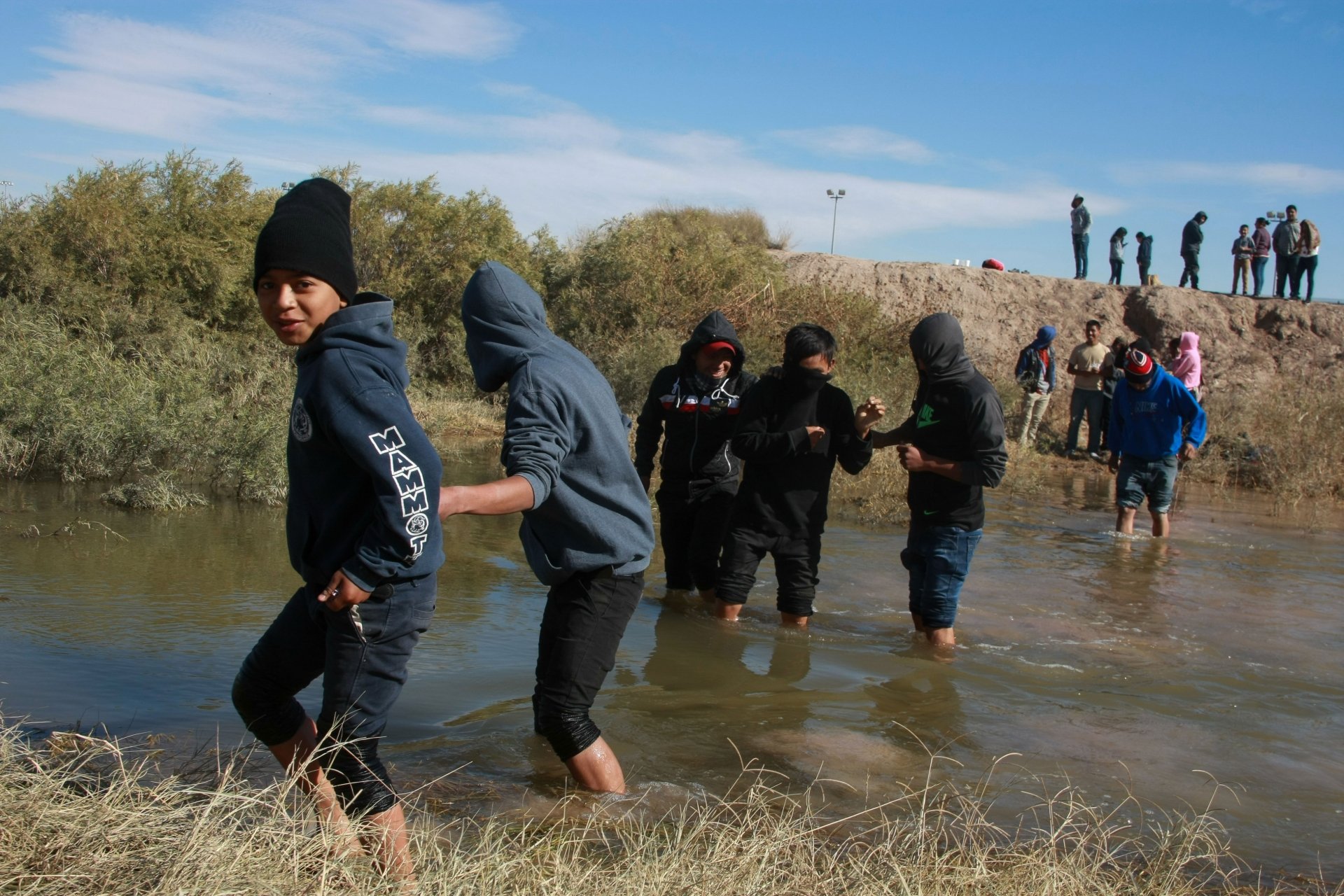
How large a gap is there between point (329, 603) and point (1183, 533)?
10223mm

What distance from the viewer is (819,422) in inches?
241

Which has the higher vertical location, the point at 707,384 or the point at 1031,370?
the point at 1031,370

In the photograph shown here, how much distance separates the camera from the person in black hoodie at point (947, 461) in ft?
18.5

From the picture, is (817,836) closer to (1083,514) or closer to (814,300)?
(1083,514)

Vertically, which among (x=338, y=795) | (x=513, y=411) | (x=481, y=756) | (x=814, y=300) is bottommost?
(x=481, y=756)

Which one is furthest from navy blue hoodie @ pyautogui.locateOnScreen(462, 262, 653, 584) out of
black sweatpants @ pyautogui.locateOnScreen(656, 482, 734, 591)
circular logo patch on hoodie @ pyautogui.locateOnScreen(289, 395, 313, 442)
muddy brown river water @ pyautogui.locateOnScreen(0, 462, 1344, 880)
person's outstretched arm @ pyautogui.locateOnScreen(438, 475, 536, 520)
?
black sweatpants @ pyautogui.locateOnScreen(656, 482, 734, 591)

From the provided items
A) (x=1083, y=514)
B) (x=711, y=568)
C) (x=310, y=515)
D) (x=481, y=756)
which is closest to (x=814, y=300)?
(x=1083, y=514)

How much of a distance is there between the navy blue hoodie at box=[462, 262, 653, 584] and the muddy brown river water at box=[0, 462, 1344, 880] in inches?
35.4

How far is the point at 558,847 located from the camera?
2.94 meters

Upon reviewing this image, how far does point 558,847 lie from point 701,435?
3.89m

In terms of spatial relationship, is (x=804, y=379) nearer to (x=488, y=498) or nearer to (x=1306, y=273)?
(x=488, y=498)

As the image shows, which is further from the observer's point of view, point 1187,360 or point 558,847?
point 1187,360

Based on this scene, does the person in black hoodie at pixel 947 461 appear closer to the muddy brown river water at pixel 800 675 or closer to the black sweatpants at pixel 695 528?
the muddy brown river water at pixel 800 675

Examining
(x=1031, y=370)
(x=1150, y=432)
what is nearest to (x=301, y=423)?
(x=1150, y=432)
